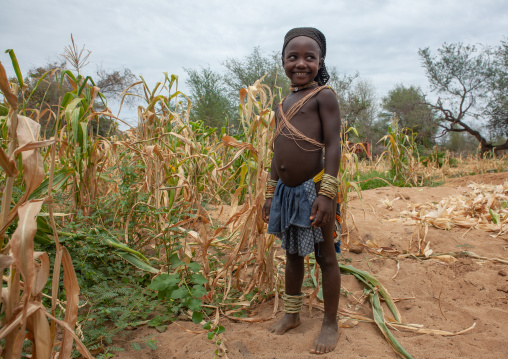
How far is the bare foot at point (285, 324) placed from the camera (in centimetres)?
178

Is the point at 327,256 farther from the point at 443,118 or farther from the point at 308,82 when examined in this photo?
the point at 443,118

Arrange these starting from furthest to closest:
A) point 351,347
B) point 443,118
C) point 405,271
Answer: point 443,118, point 405,271, point 351,347

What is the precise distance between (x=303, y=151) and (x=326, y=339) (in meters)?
0.88

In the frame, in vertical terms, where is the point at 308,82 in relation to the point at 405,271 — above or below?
above

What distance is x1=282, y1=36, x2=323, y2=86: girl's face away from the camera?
1725mm

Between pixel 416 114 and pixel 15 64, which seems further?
pixel 416 114

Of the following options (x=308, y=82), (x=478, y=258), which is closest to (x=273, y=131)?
(x=308, y=82)

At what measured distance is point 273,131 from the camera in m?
2.02

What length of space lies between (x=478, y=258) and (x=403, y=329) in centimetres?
120

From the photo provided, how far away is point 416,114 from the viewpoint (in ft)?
58.5

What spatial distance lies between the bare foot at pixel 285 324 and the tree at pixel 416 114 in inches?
536

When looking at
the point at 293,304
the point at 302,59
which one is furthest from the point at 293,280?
the point at 302,59

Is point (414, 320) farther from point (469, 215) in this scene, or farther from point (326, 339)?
point (469, 215)

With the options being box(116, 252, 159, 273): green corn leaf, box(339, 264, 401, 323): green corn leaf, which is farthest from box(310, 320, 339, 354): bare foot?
box(116, 252, 159, 273): green corn leaf
